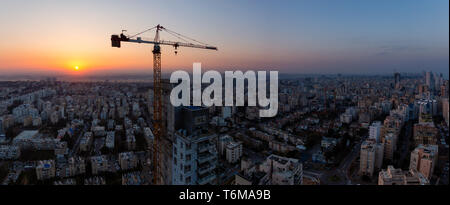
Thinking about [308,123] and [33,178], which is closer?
[33,178]

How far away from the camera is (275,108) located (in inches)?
420

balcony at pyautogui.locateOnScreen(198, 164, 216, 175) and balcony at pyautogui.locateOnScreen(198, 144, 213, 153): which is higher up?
balcony at pyautogui.locateOnScreen(198, 144, 213, 153)

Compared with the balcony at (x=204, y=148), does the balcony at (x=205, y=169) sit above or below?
below

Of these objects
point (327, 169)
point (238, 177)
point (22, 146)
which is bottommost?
point (327, 169)

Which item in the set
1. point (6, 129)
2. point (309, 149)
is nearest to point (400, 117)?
point (309, 149)

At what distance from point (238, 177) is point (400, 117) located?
24.8 feet

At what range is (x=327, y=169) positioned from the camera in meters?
5.19

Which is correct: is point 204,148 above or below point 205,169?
above

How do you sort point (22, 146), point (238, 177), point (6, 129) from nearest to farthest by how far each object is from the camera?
point (238, 177), point (22, 146), point (6, 129)
